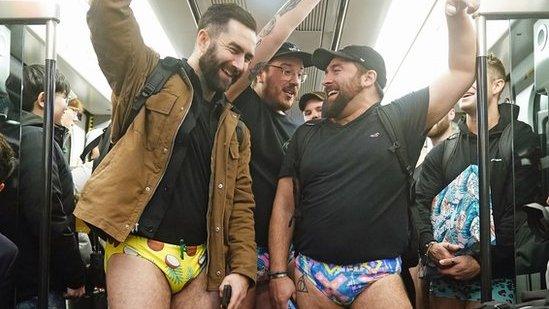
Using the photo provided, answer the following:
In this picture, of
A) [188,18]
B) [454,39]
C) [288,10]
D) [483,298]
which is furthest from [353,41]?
[483,298]

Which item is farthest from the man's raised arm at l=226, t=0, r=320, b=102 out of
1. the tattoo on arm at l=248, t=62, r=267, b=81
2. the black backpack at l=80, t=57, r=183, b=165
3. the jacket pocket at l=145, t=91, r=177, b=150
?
the jacket pocket at l=145, t=91, r=177, b=150

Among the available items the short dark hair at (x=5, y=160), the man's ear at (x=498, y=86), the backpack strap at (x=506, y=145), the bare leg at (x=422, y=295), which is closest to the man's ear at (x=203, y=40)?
the short dark hair at (x=5, y=160)

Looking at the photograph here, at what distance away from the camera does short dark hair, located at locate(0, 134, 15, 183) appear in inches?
88.8

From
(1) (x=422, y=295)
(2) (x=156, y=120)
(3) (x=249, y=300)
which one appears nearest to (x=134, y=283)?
(2) (x=156, y=120)

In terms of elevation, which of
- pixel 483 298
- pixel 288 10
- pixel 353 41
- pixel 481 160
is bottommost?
pixel 483 298

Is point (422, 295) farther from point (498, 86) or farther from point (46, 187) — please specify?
point (46, 187)

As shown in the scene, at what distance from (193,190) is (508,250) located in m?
1.49

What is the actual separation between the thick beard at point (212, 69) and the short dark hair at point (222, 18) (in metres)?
0.09

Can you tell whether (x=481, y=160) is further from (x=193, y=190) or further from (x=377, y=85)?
(x=193, y=190)

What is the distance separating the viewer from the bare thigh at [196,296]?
212cm

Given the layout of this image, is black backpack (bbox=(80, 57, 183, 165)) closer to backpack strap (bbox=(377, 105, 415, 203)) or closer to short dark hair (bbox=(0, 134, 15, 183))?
short dark hair (bbox=(0, 134, 15, 183))

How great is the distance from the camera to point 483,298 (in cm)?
216

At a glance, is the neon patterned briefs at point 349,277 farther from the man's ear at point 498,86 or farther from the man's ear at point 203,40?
the man's ear at point 498,86

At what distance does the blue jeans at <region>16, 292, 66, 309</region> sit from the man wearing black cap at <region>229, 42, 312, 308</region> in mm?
890
